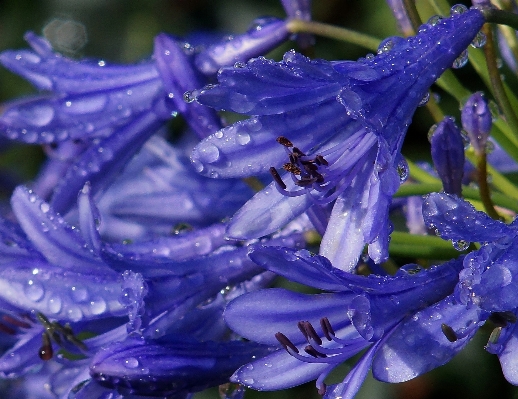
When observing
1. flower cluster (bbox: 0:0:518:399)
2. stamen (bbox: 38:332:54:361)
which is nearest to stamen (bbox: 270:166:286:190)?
flower cluster (bbox: 0:0:518:399)

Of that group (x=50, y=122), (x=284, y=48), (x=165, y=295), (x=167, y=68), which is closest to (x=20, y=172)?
(x=284, y=48)

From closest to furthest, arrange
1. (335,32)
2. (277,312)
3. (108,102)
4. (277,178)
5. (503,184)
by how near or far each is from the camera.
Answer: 1. (277,312)
2. (277,178)
3. (503,184)
4. (335,32)
5. (108,102)

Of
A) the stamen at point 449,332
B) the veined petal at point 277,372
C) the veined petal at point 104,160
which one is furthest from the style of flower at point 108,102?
the stamen at point 449,332

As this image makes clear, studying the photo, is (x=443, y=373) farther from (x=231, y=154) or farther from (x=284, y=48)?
(x=231, y=154)

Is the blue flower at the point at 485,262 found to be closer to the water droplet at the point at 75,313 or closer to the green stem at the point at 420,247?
the green stem at the point at 420,247

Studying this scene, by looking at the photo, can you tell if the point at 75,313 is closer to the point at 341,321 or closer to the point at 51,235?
the point at 51,235

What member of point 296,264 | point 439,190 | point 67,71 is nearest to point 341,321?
point 296,264
